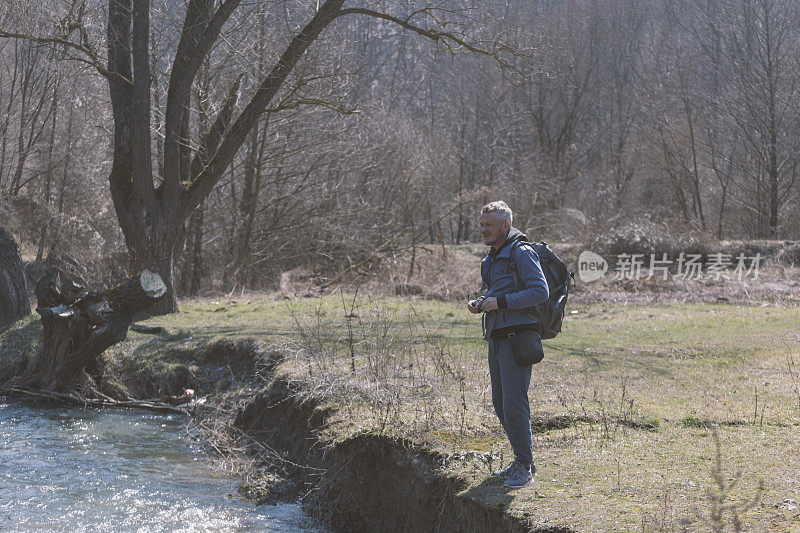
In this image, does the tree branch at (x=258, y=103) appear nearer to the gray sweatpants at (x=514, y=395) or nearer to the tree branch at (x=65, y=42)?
the tree branch at (x=65, y=42)

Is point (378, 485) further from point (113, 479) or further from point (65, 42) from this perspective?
point (65, 42)

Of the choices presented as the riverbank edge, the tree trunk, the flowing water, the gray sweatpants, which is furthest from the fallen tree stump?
the gray sweatpants

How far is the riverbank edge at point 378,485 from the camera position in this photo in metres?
5.40

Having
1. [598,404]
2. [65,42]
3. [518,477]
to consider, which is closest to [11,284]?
[65,42]

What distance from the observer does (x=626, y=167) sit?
3628cm

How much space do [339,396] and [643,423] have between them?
2947mm

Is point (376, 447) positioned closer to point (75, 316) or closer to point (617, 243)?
point (75, 316)

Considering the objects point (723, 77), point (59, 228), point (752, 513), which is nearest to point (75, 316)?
point (752, 513)

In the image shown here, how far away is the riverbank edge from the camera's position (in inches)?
213

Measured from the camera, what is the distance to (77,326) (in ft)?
34.7

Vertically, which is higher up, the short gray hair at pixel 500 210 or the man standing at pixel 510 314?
the short gray hair at pixel 500 210

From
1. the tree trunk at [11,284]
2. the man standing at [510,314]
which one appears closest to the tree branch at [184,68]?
the tree trunk at [11,284]

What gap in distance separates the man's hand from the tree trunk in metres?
11.3

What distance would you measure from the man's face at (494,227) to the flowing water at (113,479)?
3.20 meters
